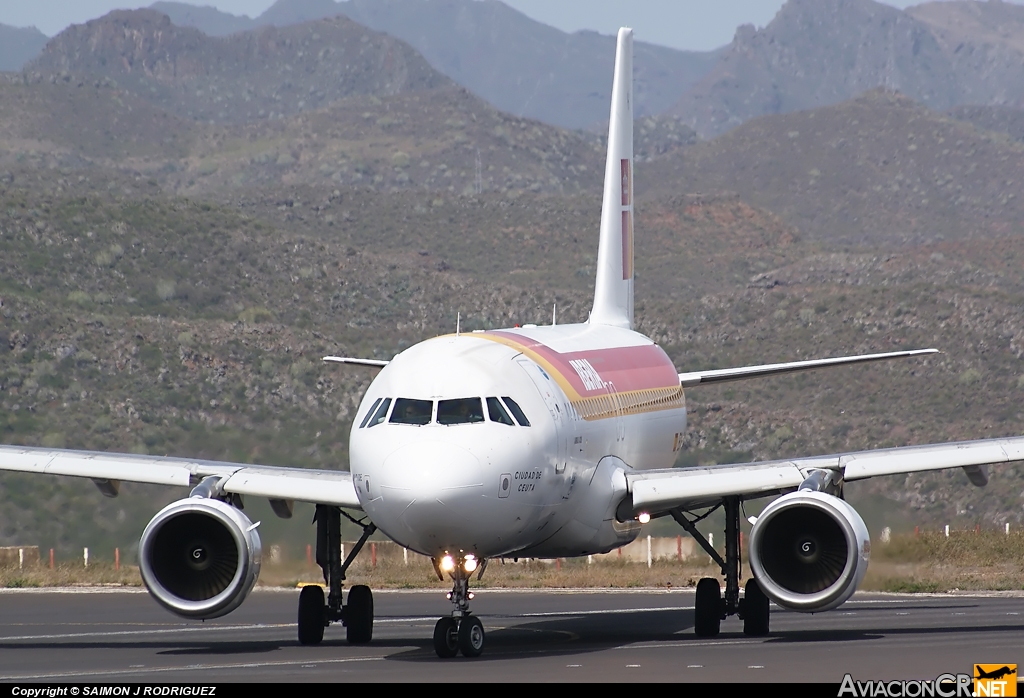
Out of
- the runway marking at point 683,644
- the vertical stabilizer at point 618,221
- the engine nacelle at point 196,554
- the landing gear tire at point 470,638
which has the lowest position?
the runway marking at point 683,644

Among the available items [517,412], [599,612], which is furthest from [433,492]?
[599,612]

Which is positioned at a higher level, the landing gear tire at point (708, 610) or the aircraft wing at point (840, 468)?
the aircraft wing at point (840, 468)

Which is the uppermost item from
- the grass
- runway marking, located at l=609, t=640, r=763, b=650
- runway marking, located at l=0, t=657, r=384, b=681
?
runway marking, located at l=0, t=657, r=384, b=681

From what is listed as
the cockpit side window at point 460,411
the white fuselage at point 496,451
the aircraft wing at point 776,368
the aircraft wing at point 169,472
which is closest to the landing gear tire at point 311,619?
the aircraft wing at point 169,472

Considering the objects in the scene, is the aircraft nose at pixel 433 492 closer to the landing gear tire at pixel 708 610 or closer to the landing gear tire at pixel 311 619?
the landing gear tire at pixel 311 619

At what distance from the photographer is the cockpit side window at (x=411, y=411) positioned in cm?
2172

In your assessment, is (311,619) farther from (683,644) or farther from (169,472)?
(683,644)

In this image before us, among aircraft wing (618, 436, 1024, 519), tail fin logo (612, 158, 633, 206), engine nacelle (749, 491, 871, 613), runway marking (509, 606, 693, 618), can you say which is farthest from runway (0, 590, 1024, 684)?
tail fin logo (612, 158, 633, 206)

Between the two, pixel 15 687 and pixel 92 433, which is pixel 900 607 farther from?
pixel 92 433

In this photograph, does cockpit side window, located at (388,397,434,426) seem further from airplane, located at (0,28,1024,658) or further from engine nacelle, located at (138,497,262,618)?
engine nacelle, located at (138,497,262,618)

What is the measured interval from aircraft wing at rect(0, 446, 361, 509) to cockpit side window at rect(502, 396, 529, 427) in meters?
3.39

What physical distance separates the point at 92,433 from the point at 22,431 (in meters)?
2.95

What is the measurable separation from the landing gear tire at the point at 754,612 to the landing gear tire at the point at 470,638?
547 centimetres

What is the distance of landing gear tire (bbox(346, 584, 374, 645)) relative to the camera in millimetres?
25938
